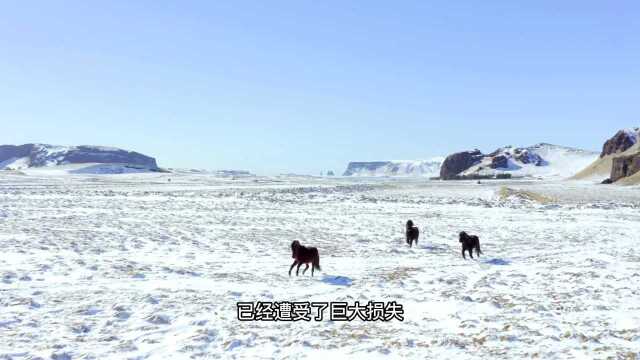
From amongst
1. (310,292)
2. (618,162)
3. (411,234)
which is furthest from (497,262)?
(618,162)

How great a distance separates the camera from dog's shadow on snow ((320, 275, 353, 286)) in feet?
40.1

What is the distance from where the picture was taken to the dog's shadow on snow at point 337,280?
12219mm

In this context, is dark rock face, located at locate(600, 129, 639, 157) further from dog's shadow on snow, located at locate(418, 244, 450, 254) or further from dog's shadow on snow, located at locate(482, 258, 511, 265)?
dog's shadow on snow, located at locate(482, 258, 511, 265)

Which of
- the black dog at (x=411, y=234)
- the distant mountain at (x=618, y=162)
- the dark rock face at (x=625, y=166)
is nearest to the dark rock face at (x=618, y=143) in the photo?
the distant mountain at (x=618, y=162)

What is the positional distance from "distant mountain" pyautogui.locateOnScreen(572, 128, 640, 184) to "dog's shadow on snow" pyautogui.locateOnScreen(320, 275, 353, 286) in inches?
3489

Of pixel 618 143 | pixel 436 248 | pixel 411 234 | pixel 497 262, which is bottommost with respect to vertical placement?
pixel 436 248

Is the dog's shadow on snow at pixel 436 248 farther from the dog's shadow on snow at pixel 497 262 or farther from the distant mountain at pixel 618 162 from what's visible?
the distant mountain at pixel 618 162

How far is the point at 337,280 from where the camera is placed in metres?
12.6

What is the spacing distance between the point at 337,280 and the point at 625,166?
372 ft

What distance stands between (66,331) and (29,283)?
13.3ft

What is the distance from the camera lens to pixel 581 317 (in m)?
9.25

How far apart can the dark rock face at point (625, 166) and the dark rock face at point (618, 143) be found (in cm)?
5954

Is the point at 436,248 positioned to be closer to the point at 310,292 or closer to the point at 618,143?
the point at 310,292

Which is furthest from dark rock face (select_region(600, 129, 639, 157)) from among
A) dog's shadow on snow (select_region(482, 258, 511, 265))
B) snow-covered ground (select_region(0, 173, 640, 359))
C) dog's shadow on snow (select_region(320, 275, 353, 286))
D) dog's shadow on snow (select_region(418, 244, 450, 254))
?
dog's shadow on snow (select_region(320, 275, 353, 286))
